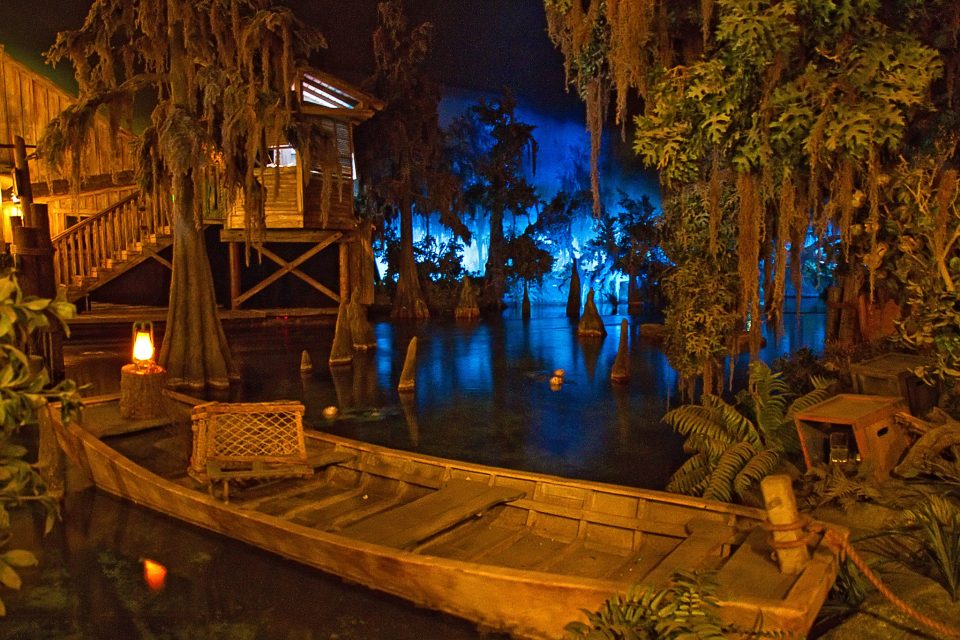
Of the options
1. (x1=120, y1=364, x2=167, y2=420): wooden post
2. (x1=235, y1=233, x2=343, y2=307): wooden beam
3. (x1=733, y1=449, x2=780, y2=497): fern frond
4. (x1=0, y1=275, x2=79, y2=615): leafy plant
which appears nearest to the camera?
(x1=0, y1=275, x2=79, y2=615): leafy plant

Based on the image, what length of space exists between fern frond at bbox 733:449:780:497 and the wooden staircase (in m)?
18.2

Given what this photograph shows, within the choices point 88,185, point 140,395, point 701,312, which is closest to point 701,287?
point 701,312

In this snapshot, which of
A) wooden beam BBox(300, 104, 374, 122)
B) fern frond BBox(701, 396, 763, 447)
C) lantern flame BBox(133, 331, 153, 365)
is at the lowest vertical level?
fern frond BBox(701, 396, 763, 447)

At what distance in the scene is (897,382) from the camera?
25.8 feet

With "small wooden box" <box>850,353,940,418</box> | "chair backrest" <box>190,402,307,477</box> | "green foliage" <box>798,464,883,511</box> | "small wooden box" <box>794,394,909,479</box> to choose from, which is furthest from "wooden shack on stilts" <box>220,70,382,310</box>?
"green foliage" <box>798,464,883,511</box>

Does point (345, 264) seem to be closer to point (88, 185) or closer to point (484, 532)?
point (88, 185)

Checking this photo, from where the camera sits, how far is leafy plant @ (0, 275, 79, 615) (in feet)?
8.63

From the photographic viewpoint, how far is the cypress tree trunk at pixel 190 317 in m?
15.0

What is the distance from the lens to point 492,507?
23.5 ft

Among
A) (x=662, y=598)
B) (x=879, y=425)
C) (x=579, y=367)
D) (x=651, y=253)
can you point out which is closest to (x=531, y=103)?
(x=651, y=253)

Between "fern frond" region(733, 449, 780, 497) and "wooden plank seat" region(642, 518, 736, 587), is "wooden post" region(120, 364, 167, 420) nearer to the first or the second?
"wooden plank seat" region(642, 518, 736, 587)

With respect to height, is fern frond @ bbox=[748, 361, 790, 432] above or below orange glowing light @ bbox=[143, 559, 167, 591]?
above

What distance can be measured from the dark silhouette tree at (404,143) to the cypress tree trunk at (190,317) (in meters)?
17.0

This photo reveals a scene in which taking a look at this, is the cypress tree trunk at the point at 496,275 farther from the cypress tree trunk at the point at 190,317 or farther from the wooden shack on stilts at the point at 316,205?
the cypress tree trunk at the point at 190,317
